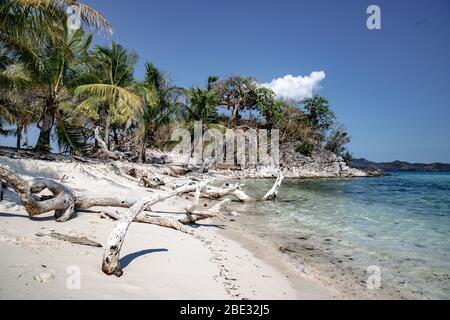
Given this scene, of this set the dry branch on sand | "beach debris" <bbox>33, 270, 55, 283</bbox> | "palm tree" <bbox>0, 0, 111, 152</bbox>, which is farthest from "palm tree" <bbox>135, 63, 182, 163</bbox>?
"beach debris" <bbox>33, 270, 55, 283</bbox>

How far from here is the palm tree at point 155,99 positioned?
21.2 m

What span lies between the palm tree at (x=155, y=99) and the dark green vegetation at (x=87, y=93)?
80 millimetres

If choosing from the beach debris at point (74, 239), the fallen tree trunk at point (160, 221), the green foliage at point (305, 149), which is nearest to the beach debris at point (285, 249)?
the fallen tree trunk at point (160, 221)

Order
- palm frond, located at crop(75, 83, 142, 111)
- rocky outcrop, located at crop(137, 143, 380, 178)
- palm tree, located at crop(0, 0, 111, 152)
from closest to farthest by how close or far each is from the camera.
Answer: palm tree, located at crop(0, 0, 111, 152)
palm frond, located at crop(75, 83, 142, 111)
rocky outcrop, located at crop(137, 143, 380, 178)

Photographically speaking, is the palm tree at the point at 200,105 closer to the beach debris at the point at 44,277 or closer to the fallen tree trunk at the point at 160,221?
the fallen tree trunk at the point at 160,221

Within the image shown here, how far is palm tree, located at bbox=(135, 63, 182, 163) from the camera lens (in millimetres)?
21188

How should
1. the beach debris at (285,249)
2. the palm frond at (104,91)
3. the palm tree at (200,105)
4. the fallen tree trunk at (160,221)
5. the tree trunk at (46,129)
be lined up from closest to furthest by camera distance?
1. the beach debris at (285,249)
2. the fallen tree trunk at (160,221)
3. the palm frond at (104,91)
4. the tree trunk at (46,129)
5. the palm tree at (200,105)

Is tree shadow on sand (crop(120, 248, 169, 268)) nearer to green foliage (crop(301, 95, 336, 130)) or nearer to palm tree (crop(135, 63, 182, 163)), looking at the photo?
palm tree (crop(135, 63, 182, 163))

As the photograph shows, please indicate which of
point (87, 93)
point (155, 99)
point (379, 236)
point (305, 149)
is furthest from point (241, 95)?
point (379, 236)

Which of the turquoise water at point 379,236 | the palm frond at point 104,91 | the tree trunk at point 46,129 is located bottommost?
the turquoise water at point 379,236

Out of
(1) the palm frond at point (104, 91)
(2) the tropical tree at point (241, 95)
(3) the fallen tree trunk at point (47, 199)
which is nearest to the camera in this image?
(3) the fallen tree trunk at point (47, 199)

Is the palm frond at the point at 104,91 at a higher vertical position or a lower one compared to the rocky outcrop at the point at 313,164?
higher

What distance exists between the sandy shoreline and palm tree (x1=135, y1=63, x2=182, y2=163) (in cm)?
1574

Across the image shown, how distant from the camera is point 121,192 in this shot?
10742 millimetres
